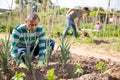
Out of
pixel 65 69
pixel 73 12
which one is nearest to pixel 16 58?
pixel 65 69

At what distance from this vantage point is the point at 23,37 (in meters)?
4.52

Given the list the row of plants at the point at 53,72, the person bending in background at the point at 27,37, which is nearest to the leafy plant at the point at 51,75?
the row of plants at the point at 53,72

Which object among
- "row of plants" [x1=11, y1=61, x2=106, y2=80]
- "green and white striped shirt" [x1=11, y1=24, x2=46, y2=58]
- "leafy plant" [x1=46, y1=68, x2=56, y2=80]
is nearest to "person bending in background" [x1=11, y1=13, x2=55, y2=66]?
"green and white striped shirt" [x1=11, y1=24, x2=46, y2=58]

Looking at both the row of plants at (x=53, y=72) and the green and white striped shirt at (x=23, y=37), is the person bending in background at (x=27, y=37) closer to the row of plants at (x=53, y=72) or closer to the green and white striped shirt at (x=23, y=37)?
the green and white striped shirt at (x=23, y=37)

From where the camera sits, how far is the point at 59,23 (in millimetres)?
18469

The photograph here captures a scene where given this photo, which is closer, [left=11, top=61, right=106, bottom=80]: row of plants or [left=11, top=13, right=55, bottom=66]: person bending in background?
[left=11, top=61, right=106, bottom=80]: row of plants

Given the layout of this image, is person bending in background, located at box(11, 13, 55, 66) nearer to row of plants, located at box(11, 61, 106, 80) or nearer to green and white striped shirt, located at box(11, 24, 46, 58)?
green and white striped shirt, located at box(11, 24, 46, 58)

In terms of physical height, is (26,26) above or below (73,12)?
above

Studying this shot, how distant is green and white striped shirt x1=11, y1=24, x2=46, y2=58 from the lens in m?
4.37

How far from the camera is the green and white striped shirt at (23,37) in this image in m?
4.37

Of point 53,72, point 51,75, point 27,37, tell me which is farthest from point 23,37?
point 51,75

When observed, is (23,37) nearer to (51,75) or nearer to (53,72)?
(53,72)

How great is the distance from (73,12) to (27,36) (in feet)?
21.1

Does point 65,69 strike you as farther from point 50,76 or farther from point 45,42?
point 50,76
